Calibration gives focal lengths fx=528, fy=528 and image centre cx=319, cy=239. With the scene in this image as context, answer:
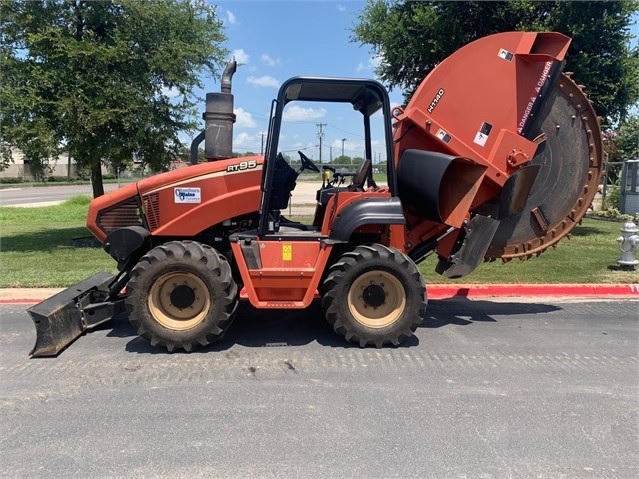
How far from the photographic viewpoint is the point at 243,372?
4.67 meters

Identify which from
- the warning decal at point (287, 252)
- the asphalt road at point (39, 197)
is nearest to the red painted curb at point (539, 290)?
the warning decal at point (287, 252)

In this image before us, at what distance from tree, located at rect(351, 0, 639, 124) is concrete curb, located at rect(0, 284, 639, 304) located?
22.5ft

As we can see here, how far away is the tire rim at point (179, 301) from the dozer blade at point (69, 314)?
2.49 ft

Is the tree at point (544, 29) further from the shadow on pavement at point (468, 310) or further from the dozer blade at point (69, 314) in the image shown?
the dozer blade at point (69, 314)

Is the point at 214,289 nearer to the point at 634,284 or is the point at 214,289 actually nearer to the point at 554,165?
the point at 554,165

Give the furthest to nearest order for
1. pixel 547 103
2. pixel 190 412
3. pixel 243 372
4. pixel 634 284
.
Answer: pixel 634 284
pixel 547 103
pixel 243 372
pixel 190 412

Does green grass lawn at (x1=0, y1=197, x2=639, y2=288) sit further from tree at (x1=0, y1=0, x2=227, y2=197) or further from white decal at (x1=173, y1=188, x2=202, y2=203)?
white decal at (x1=173, y1=188, x2=202, y2=203)

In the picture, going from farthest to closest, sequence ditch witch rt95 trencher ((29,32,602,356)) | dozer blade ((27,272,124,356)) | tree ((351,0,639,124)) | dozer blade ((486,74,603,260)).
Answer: tree ((351,0,639,124)) → dozer blade ((486,74,603,260)) → ditch witch rt95 trencher ((29,32,602,356)) → dozer blade ((27,272,124,356))

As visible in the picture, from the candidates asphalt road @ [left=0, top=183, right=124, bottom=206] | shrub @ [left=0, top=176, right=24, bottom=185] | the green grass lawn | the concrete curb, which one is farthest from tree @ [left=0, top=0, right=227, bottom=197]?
shrub @ [left=0, top=176, right=24, bottom=185]

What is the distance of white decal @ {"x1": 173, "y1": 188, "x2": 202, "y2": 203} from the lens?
18.1ft

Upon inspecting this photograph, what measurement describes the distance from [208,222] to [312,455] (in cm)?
299

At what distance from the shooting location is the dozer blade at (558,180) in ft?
20.1

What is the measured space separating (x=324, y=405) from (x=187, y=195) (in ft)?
8.90

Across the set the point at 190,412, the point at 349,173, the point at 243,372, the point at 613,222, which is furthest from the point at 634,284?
the point at 613,222
